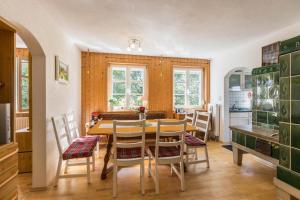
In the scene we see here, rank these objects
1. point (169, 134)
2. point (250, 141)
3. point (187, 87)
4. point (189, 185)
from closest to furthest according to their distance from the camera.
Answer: point (169, 134) < point (189, 185) < point (250, 141) < point (187, 87)

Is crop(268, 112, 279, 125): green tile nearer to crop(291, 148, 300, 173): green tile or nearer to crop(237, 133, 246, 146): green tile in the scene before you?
crop(237, 133, 246, 146): green tile

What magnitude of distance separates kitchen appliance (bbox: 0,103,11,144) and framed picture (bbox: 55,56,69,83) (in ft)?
3.95

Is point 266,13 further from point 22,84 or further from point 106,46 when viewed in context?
point 22,84

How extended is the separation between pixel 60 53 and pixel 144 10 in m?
1.68

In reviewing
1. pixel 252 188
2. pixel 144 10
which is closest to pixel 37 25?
pixel 144 10

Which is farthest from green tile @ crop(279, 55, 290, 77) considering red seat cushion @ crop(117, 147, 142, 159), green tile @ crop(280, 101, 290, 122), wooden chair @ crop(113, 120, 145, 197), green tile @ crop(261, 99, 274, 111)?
red seat cushion @ crop(117, 147, 142, 159)

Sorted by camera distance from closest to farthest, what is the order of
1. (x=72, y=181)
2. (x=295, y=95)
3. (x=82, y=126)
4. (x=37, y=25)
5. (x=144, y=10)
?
1. (x=295, y=95)
2. (x=37, y=25)
3. (x=144, y=10)
4. (x=72, y=181)
5. (x=82, y=126)

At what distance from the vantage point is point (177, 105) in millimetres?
5254

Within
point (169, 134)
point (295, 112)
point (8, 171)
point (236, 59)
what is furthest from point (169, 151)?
point (236, 59)

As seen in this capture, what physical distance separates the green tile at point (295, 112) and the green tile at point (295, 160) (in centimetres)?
24

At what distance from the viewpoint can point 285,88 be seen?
1486 mm

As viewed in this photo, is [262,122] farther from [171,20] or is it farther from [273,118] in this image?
[171,20]

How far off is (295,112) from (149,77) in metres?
3.79

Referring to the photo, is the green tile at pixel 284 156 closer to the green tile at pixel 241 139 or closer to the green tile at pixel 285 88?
the green tile at pixel 285 88
